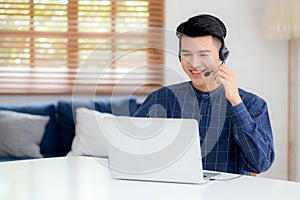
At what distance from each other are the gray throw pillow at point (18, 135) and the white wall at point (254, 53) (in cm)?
126

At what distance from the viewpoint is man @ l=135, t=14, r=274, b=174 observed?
2059 millimetres

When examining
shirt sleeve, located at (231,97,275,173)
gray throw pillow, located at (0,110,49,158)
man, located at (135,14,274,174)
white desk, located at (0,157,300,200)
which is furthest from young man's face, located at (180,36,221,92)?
gray throw pillow, located at (0,110,49,158)

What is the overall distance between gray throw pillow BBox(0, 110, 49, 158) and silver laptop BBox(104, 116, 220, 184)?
2317 mm

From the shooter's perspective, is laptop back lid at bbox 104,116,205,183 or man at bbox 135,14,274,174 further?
man at bbox 135,14,274,174

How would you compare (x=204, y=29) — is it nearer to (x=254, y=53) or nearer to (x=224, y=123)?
(x=224, y=123)

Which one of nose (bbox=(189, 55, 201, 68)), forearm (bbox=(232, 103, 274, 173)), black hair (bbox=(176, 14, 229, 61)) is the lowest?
forearm (bbox=(232, 103, 274, 173))

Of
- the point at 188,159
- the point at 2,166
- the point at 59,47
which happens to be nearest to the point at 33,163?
the point at 2,166

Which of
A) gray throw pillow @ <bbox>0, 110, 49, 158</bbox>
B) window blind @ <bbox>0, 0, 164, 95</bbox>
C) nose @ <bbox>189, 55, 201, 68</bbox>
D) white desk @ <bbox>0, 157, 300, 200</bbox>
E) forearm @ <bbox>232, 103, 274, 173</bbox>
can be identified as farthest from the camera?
window blind @ <bbox>0, 0, 164, 95</bbox>

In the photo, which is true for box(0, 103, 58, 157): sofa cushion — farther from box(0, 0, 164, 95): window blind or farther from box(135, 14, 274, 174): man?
box(135, 14, 274, 174): man

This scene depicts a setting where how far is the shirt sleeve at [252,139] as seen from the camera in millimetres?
2160

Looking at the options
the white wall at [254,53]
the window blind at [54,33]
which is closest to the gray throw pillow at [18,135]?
the window blind at [54,33]

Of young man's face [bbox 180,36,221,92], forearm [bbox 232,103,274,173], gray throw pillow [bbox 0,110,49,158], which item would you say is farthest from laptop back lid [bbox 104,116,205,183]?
gray throw pillow [bbox 0,110,49,158]

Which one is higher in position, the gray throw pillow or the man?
the man

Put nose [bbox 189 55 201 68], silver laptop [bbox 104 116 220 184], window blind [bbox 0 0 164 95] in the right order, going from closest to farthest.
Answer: silver laptop [bbox 104 116 220 184] → nose [bbox 189 55 201 68] → window blind [bbox 0 0 164 95]
